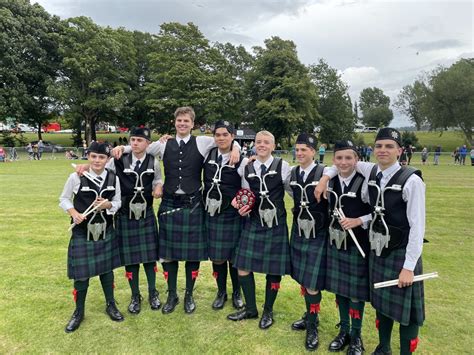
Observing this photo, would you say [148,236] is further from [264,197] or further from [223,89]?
[223,89]

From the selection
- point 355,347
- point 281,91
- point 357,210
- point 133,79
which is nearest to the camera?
point 357,210

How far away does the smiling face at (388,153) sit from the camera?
290cm

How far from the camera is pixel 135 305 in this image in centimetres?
412

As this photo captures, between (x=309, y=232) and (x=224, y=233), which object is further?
(x=224, y=233)

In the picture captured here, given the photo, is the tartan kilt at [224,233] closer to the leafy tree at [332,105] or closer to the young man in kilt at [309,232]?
the young man in kilt at [309,232]

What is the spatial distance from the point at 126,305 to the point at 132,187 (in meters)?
1.50

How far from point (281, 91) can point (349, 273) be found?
3522 centimetres

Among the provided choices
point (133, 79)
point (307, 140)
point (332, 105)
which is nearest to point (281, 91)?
point (332, 105)

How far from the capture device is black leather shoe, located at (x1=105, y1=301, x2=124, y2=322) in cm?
392

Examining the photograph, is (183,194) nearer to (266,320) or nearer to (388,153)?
(266,320)

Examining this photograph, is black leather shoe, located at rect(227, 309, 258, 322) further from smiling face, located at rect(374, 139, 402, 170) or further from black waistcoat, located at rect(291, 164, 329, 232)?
smiling face, located at rect(374, 139, 402, 170)

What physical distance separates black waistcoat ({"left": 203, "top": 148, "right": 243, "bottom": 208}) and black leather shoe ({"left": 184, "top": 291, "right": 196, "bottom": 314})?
1191 millimetres

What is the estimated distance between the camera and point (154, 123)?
130ft

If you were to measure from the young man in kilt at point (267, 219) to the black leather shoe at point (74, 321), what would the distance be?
5.96ft
